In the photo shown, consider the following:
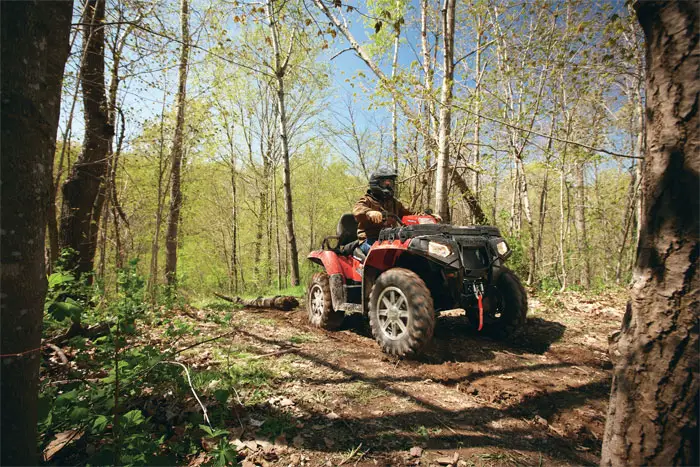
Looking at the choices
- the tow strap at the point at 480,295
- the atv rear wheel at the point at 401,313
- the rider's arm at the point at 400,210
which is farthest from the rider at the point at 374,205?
the tow strap at the point at 480,295

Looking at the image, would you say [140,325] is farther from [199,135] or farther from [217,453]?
[199,135]

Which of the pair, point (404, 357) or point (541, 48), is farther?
point (541, 48)

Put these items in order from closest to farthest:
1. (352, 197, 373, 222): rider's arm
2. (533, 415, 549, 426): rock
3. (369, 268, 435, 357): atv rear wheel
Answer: (533, 415, 549, 426): rock < (369, 268, 435, 357): atv rear wheel < (352, 197, 373, 222): rider's arm

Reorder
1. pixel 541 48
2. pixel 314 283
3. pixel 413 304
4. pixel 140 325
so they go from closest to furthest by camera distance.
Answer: pixel 413 304 → pixel 140 325 → pixel 314 283 → pixel 541 48

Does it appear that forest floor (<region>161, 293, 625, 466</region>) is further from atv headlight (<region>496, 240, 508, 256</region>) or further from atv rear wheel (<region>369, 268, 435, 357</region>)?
atv headlight (<region>496, 240, 508, 256</region>)

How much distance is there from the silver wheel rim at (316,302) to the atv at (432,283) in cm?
79

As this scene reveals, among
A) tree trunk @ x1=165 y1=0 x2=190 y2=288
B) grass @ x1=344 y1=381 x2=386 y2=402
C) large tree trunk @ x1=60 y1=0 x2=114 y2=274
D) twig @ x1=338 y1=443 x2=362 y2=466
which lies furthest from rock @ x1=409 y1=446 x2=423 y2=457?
large tree trunk @ x1=60 y1=0 x2=114 y2=274

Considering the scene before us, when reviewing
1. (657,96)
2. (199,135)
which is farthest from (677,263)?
(199,135)

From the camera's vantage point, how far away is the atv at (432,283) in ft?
11.3

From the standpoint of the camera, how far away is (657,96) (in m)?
1.39

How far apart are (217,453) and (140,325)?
378 centimetres

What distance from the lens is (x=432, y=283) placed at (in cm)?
421

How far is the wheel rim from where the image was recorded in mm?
3643

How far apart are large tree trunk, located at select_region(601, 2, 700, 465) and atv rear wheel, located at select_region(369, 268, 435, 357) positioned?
1.98 m
